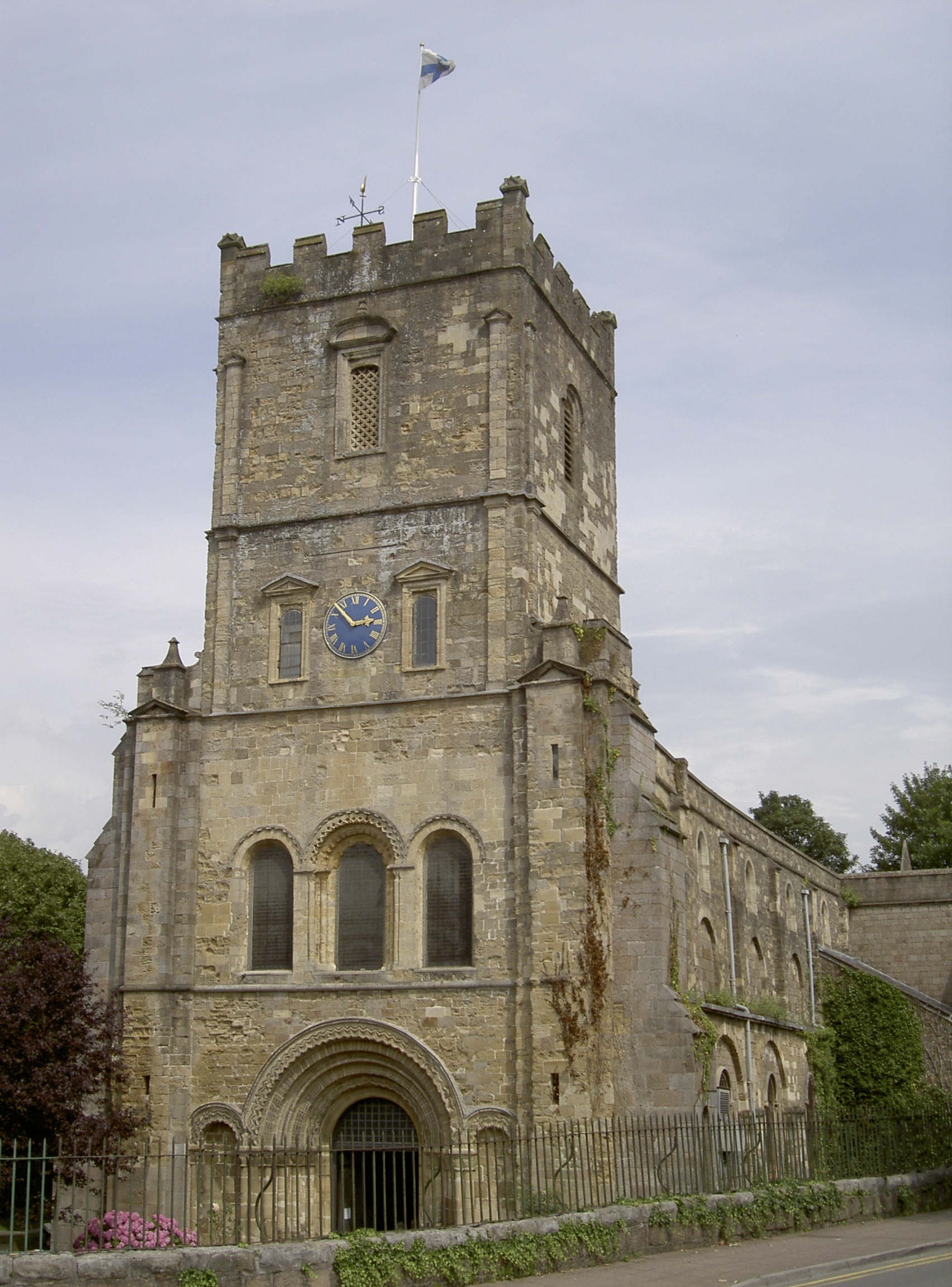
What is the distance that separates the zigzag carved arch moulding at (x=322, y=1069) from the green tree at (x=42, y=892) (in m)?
13.6

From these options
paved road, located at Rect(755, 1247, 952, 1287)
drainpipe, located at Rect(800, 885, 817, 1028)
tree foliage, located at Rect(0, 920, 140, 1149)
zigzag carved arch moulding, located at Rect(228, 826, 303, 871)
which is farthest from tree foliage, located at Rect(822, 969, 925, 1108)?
tree foliage, located at Rect(0, 920, 140, 1149)

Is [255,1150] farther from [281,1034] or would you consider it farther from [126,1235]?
[126,1235]

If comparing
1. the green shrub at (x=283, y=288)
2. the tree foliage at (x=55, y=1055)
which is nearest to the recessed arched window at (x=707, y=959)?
the tree foliage at (x=55, y=1055)

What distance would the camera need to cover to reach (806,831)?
57.5 m

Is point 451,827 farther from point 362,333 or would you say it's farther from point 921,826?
point 921,826

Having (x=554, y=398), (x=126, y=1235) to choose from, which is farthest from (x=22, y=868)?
(x=126, y=1235)

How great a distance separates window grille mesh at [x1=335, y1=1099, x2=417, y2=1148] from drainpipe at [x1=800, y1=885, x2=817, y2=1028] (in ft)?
47.5

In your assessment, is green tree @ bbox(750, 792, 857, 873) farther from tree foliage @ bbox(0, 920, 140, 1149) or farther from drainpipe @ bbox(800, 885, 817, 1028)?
tree foliage @ bbox(0, 920, 140, 1149)

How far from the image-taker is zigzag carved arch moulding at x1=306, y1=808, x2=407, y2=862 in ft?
86.1

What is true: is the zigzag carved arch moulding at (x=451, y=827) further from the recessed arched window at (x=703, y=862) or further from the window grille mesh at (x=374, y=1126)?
the recessed arched window at (x=703, y=862)

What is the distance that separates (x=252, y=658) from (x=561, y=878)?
7.63m

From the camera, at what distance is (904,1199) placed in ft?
74.6

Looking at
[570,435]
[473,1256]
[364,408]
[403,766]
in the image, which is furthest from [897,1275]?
[364,408]

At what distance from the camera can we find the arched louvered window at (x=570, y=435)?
30188mm
